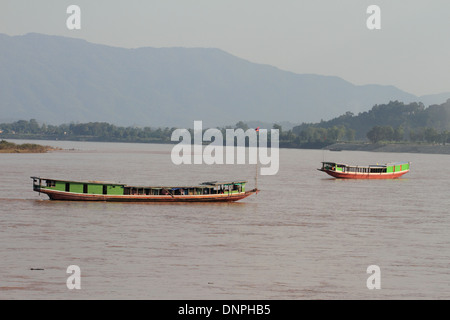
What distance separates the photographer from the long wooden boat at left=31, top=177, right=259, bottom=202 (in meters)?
64.1

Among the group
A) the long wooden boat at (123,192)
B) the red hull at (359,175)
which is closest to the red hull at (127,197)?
the long wooden boat at (123,192)

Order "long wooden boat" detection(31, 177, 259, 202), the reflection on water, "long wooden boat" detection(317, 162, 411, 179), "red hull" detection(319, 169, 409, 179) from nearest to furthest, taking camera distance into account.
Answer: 1. the reflection on water
2. "long wooden boat" detection(31, 177, 259, 202)
3. "red hull" detection(319, 169, 409, 179)
4. "long wooden boat" detection(317, 162, 411, 179)

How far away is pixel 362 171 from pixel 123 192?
5919cm

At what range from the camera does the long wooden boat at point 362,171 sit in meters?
112

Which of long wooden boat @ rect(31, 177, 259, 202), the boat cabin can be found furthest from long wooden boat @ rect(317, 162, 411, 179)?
long wooden boat @ rect(31, 177, 259, 202)

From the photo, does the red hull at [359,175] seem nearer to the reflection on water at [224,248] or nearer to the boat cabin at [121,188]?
the reflection on water at [224,248]

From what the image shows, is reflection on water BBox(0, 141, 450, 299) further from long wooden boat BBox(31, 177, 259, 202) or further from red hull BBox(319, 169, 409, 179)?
red hull BBox(319, 169, 409, 179)

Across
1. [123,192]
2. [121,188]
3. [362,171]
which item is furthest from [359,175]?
[121,188]

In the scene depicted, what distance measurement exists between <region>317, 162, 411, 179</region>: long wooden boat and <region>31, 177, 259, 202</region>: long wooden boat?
48.6m

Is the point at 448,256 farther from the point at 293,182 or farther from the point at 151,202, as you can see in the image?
the point at 293,182

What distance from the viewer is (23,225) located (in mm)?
50344

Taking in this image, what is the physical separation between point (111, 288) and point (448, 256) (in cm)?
2073

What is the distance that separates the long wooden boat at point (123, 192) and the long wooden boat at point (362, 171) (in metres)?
48.6
